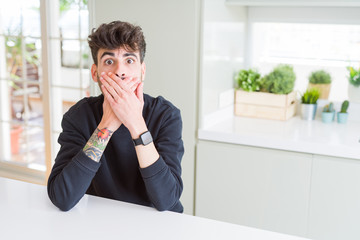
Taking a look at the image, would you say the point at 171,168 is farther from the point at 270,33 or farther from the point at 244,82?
the point at 270,33

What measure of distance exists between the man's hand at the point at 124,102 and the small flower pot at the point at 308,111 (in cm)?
165

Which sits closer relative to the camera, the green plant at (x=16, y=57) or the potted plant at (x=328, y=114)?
the potted plant at (x=328, y=114)

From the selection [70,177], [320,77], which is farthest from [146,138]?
[320,77]

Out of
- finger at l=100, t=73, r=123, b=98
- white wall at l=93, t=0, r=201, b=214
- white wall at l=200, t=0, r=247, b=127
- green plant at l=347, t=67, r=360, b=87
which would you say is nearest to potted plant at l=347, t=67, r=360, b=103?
green plant at l=347, t=67, r=360, b=87

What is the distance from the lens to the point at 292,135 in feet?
→ 8.16

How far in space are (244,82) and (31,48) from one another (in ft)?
20.2

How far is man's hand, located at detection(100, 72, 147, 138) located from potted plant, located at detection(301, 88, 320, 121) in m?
1.65

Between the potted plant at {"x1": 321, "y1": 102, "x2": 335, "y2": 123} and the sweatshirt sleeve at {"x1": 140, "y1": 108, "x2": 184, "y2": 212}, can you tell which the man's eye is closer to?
the sweatshirt sleeve at {"x1": 140, "y1": 108, "x2": 184, "y2": 212}

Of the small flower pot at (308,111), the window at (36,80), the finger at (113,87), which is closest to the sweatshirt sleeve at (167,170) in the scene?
the finger at (113,87)

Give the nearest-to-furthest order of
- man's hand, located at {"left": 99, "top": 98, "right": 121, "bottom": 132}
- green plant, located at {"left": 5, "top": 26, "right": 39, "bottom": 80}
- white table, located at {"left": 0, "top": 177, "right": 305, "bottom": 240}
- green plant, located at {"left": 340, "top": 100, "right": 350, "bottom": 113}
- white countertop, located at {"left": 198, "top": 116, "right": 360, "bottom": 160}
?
white table, located at {"left": 0, "top": 177, "right": 305, "bottom": 240}, man's hand, located at {"left": 99, "top": 98, "right": 121, "bottom": 132}, white countertop, located at {"left": 198, "top": 116, "right": 360, "bottom": 160}, green plant, located at {"left": 340, "top": 100, "right": 350, "bottom": 113}, green plant, located at {"left": 5, "top": 26, "right": 39, "bottom": 80}

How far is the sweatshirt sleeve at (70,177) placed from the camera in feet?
4.57

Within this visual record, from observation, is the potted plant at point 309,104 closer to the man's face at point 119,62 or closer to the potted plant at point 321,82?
the potted plant at point 321,82

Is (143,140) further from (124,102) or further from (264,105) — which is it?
(264,105)

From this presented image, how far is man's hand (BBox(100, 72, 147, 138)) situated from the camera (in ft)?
4.83
